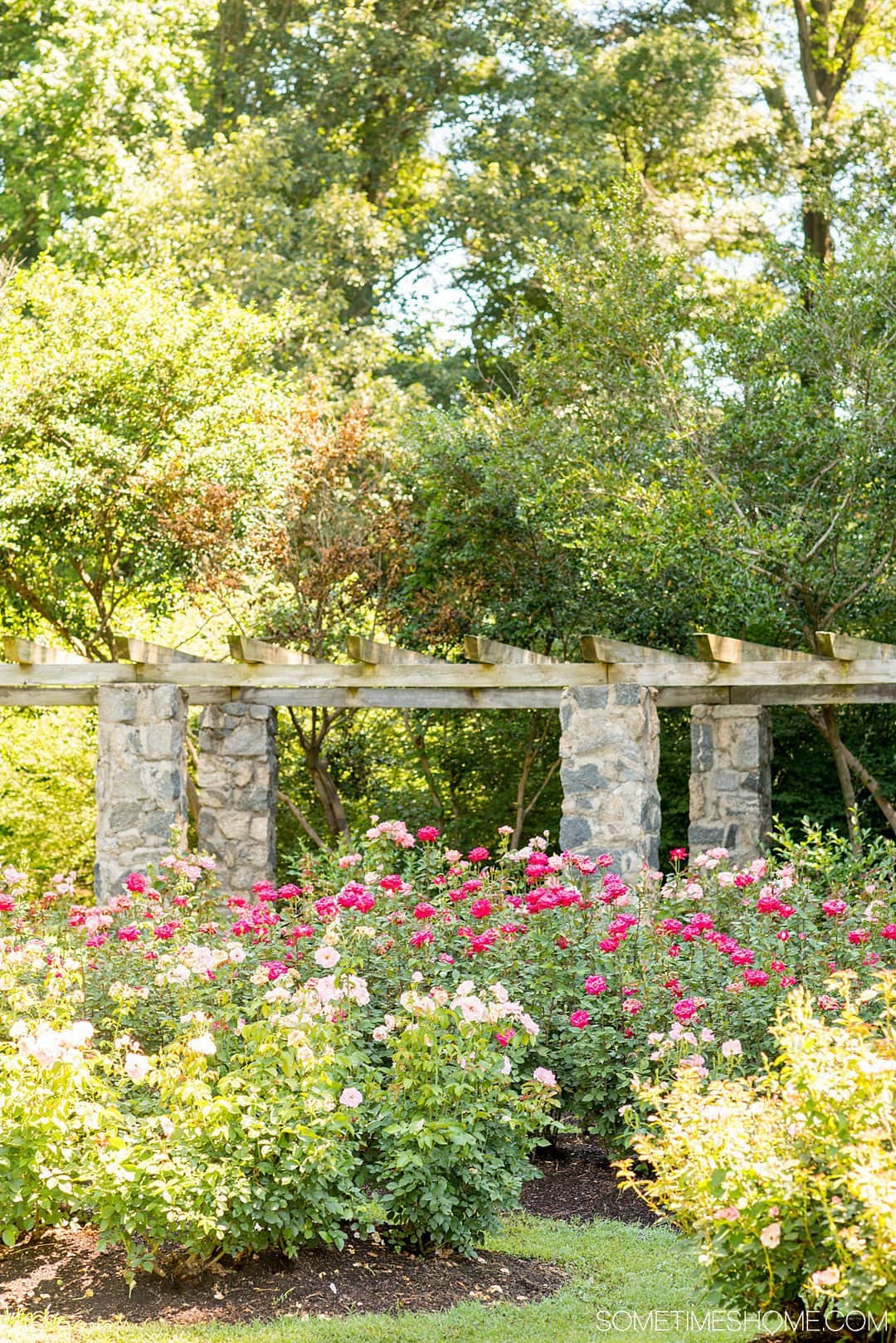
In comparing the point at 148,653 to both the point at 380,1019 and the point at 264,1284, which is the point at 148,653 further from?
the point at 264,1284

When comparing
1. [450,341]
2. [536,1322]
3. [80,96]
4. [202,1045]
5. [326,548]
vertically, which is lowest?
[536,1322]

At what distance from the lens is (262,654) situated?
28.5 ft

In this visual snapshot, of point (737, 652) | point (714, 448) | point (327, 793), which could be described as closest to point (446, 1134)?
point (737, 652)

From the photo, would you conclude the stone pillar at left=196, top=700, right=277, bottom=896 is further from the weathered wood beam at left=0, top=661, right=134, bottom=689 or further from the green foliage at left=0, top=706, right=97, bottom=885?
the green foliage at left=0, top=706, right=97, bottom=885

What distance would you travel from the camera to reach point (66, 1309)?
3701 millimetres

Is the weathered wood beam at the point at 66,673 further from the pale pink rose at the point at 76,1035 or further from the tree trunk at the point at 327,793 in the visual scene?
the pale pink rose at the point at 76,1035

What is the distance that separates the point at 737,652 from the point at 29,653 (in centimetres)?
417

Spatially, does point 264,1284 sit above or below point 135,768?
below

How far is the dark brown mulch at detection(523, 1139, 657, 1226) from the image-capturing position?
476 centimetres

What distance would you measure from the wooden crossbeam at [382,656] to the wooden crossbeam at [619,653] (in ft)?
2.76

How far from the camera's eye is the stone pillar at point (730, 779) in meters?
9.78

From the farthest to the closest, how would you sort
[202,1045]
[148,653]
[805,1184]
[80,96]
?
[80,96] → [148,653] → [202,1045] → [805,1184]

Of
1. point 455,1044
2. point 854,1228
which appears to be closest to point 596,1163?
point 455,1044

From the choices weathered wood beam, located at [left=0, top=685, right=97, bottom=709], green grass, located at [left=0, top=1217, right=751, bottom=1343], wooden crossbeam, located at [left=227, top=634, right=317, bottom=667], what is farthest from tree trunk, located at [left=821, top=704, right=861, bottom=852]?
green grass, located at [left=0, top=1217, right=751, bottom=1343]
